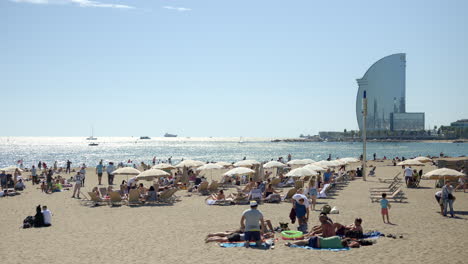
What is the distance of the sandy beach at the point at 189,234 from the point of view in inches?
316

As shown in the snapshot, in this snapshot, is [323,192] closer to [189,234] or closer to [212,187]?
[212,187]

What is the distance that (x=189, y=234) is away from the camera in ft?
33.6

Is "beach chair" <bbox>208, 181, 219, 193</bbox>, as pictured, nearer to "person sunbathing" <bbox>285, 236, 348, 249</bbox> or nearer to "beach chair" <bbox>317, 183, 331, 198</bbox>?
"beach chair" <bbox>317, 183, 331, 198</bbox>

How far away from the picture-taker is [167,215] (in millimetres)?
13352

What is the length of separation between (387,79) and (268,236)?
192070 millimetres

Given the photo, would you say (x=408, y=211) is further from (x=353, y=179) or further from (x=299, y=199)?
(x=353, y=179)

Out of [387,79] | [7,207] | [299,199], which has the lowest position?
[7,207]

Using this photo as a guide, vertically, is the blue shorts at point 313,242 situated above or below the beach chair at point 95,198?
above

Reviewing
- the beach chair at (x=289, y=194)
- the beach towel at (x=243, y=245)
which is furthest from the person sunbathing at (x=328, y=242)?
the beach chair at (x=289, y=194)

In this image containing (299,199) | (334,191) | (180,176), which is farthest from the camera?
(180,176)

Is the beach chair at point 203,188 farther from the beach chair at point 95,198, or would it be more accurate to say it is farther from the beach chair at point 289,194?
the beach chair at point 95,198

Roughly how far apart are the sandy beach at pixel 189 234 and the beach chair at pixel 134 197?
703 millimetres

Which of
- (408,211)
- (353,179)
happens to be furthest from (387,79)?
(408,211)

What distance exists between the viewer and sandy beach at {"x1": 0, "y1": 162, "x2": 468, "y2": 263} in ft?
26.3
